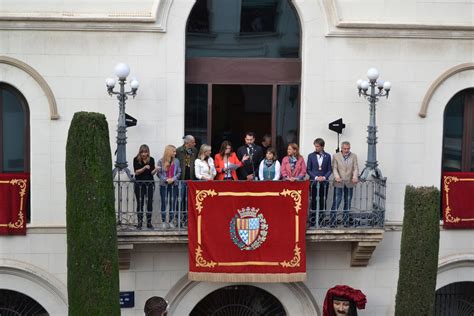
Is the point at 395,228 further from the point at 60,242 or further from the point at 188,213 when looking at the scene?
the point at 60,242

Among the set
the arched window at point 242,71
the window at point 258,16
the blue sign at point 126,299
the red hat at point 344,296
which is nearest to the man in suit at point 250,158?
the arched window at point 242,71

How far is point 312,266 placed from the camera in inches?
687

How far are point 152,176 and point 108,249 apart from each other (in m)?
2.07

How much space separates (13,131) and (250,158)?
14.5 feet

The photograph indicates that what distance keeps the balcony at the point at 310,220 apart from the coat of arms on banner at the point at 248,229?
0.84m

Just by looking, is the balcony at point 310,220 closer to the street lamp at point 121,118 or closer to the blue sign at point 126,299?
the street lamp at point 121,118

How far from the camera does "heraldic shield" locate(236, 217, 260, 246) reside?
16422 millimetres

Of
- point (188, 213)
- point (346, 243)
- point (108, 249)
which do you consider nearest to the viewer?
point (108, 249)

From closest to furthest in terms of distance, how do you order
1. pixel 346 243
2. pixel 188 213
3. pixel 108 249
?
pixel 108 249 → pixel 188 213 → pixel 346 243

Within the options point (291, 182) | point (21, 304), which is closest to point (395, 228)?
point (291, 182)

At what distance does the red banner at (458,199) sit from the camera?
17.6m

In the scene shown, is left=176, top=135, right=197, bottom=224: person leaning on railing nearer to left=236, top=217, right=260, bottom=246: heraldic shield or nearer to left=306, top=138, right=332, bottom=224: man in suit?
left=236, top=217, right=260, bottom=246: heraldic shield

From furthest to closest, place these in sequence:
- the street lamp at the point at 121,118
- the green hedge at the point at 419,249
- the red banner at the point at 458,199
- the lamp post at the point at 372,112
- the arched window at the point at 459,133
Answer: the arched window at the point at 459,133, the red banner at the point at 458,199, the lamp post at the point at 372,112, the street lamp at the point at 121,118, the green hedge at the point at 419,249

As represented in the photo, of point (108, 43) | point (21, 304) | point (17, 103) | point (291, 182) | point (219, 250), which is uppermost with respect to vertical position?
point (108, 43)
